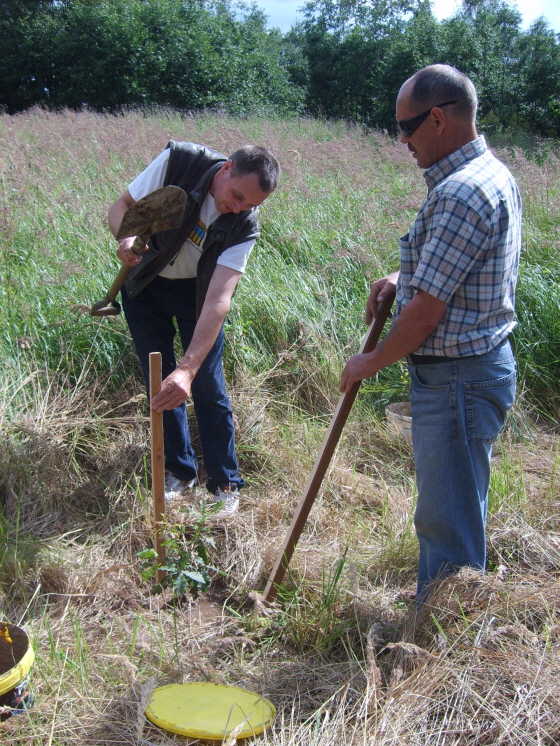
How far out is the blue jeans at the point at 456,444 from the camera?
6.83 ft

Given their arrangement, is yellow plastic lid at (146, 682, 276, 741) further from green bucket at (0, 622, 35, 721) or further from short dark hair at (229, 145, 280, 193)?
short dark hair at (229, 145, 280, 193)

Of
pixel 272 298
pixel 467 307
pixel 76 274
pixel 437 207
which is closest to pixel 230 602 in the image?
pixel 467 307

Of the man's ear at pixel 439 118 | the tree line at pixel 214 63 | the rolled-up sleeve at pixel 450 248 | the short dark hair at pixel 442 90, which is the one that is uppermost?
the tree line at pixel 214 63

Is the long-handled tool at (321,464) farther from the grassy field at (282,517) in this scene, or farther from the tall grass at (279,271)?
the tall grass at (279,271)

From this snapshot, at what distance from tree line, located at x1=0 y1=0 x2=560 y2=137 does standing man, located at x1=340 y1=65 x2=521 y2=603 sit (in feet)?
58.2

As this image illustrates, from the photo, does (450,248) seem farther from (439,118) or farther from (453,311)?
(439,118)

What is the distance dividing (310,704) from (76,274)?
10.5 ft

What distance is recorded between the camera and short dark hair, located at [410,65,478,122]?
1.96m

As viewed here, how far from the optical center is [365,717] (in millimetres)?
1886

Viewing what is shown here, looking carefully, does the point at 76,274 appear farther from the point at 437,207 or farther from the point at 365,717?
the point at 365,717

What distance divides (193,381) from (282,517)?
0.83 metres

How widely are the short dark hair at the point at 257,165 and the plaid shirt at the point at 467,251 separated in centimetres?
87

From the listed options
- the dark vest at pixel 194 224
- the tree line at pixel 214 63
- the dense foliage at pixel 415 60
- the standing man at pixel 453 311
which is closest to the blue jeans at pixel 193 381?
the dark vest at pixel 194 224

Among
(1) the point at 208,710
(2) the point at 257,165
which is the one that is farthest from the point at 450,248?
(1) the point at 208,710
